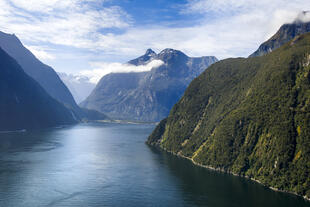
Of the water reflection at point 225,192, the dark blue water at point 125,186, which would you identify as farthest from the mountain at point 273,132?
the dark blue water at point 125,186

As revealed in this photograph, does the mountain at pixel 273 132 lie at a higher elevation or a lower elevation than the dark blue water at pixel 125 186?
higher

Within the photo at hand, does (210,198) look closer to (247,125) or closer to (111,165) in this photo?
(247,125)

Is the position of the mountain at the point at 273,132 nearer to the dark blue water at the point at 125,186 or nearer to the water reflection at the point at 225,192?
the water reflection at the point at 225,192

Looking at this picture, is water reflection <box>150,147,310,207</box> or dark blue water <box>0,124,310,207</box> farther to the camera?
dark blue water <box>0,124,310,207</box>

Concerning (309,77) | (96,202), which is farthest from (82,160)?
(309,77)

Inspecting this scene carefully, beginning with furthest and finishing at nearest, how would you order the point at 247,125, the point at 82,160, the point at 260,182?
the point at 82,160 → the point at 247,125 → the point at 260,182

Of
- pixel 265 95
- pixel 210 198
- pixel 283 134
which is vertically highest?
pixel 265 95

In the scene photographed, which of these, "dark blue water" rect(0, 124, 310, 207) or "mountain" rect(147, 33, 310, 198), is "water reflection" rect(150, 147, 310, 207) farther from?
"mountain" rect(147, 33, 310, 198)

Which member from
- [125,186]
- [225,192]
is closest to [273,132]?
[225,192]

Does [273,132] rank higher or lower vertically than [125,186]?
higher

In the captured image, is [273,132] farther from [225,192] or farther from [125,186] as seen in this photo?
[125,186]

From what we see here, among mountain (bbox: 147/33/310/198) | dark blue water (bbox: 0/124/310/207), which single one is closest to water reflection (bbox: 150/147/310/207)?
dark blue water (bbox: 0/124/310/207)
